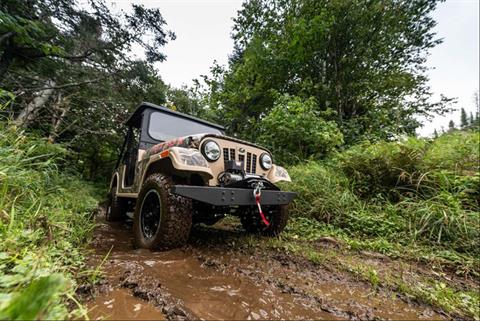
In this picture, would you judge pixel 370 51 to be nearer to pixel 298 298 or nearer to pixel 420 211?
pixel 420 211

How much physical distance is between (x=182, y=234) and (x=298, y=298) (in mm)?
1012

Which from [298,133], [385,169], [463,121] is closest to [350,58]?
[298,133]

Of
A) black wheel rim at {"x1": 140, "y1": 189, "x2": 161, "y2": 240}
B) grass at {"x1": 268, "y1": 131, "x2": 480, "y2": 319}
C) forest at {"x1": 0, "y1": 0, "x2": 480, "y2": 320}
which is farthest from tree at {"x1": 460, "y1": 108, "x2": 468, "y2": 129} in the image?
black wheel rim at {"x1": 140, "y1": 189, "x2": 161, "y2": 240}

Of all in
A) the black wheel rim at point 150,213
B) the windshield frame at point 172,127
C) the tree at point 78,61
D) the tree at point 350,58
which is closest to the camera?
the black wheel rim at point 150,213

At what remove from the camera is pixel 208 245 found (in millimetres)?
2260

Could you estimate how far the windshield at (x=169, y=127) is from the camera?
10.7ft

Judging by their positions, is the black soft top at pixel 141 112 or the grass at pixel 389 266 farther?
the black soft top at pixel 141 112

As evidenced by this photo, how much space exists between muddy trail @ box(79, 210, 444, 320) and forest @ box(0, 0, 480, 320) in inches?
6.2

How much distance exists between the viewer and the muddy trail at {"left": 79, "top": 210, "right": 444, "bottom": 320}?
1010 mm

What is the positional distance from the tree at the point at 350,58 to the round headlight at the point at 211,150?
16.7ft

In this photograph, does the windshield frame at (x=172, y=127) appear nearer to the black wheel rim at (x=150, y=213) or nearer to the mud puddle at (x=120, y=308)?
the black wheel rim at (x=150, y=213)

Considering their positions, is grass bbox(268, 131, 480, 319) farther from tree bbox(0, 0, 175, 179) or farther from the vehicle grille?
tree bbox(0, 0, 175, 179)

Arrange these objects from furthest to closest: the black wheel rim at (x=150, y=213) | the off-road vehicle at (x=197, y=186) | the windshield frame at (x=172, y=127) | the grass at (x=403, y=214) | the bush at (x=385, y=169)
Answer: the bush at (x=385, y=169) → the windshield frame at (x=172, y=127) → the black wheel rim at (x=150, y=213) → the off-road vehicle at (x=197, y=186) → the grass at (x=403, y=214)

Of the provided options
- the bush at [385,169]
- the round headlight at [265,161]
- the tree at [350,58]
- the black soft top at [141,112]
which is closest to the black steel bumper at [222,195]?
the round headlight at [265,161]
